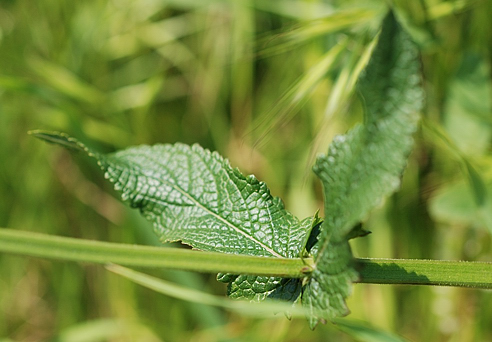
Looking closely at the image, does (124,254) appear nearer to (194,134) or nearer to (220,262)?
(220,262)

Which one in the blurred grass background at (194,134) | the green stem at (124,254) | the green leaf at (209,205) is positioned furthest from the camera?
the blurred grass background at (194,134)

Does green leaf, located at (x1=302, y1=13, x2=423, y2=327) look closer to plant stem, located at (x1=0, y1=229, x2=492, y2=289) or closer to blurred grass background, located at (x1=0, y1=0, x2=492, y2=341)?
plant stem, located at (x1=0, y1=229, x2=492, y2=289)

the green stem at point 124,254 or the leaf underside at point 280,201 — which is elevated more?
the leaf underside at point 280,201

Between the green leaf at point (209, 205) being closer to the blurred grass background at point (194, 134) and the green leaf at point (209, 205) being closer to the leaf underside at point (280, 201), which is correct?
the leaf underside at point (280, 201)

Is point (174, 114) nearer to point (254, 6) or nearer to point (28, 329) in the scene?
point (254, 6)

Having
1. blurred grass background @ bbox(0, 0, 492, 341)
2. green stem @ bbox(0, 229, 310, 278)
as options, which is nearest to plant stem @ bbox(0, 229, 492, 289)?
green stem @ bbox(0, 229, 310, 278)

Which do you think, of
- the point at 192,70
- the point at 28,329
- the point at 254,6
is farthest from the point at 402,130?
the point at 28,329

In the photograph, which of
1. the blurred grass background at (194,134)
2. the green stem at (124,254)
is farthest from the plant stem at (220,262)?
the blurred grass background at (194,134)
